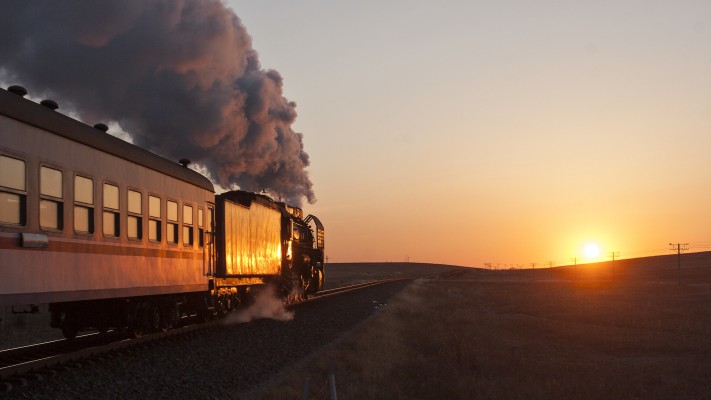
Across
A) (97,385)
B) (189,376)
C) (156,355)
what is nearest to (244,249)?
(156,355)

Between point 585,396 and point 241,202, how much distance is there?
11660 millimetres

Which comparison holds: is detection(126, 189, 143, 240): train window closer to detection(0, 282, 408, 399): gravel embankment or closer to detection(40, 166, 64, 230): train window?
detection(0, 282, 408, 399): gravel embankment

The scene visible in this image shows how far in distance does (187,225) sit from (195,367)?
5.16 metres

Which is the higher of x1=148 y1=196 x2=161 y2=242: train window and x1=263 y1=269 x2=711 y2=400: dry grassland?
x1=148 y1=196 x2=161 y2=242: train window

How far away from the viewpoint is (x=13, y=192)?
913 cm

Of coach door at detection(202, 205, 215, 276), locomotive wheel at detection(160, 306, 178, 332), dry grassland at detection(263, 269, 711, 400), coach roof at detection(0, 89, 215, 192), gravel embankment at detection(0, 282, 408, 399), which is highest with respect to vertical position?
coach roof at detection(0, 89, 215, 192)

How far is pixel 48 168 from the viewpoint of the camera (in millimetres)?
10086

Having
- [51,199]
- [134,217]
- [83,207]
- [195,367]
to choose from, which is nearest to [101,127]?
[134,217]

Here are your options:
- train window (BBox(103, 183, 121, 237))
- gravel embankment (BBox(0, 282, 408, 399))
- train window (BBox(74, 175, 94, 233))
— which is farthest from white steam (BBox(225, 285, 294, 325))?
train window (BBox(74, 175, 94, 233))

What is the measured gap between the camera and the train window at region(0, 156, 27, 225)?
8945 mm

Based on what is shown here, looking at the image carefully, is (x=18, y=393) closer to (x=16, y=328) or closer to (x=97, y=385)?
(x=97, y=385)

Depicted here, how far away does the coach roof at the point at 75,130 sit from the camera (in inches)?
372

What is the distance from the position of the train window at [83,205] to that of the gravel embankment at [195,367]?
83.9 inches

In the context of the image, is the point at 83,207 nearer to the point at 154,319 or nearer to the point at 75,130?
the point at 75,130
